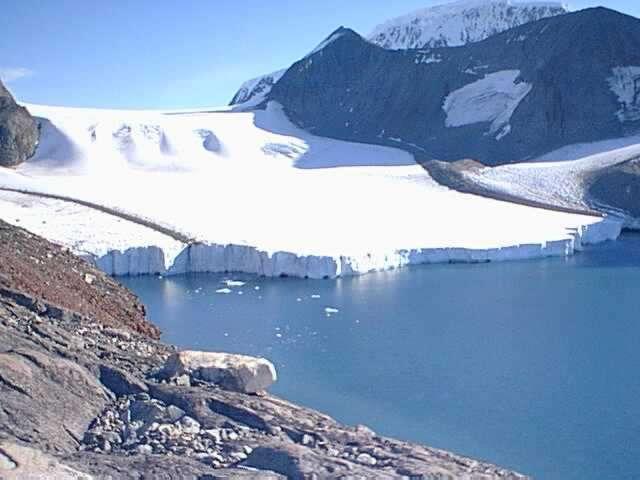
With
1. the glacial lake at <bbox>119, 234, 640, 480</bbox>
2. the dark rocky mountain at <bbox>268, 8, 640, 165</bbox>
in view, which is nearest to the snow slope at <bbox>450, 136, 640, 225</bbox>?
the dark rocky mountain at <bbox>268, 8, 640, 165</bbox>

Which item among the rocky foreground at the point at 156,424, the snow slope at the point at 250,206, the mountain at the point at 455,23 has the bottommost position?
the rocky foreground at the point at 156,424

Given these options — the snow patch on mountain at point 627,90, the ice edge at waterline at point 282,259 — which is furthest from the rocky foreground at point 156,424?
the snow patch on mountain at point 627,90

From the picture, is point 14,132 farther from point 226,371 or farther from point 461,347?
point 226,371

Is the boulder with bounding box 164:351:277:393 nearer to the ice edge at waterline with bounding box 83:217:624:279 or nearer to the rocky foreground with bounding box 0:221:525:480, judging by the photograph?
the rocky foreground with bounding box 0:221:525:480

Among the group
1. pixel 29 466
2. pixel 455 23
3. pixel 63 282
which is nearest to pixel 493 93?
pixel 455 23

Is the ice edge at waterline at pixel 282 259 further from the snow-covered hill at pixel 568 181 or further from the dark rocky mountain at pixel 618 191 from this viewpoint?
the dark rocky mountain at pixel 618 191

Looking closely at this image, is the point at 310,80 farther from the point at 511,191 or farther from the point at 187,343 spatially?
the point at 187,343
